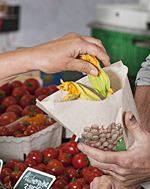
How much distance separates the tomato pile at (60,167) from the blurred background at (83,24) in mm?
1452

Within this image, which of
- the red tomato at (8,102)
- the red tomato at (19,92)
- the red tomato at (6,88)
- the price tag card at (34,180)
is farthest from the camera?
the red tomato at (6,88)

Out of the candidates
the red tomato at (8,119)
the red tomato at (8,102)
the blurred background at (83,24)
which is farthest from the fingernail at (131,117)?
the blurred background at (83,24)

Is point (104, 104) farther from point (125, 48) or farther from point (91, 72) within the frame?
point (125, 48)

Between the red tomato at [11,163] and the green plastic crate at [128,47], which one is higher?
the green plastic crate at [128,47]

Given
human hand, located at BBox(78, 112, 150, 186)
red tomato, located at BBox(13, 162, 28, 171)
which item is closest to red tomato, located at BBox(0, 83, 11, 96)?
red tomato, located at BBox(13, 162, 28, 171)

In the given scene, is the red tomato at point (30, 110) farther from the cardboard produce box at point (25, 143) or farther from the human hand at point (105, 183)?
the human hand at point (105, 183)

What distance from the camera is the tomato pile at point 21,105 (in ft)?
5.24

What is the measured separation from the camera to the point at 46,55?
0.96 m

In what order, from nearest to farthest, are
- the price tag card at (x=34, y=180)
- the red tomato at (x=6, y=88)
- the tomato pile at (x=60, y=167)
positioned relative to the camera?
the price tag card at (x=34, y=180) < the tomato pile at (x=60, y=167) < the red tomato at (x=6, y=88)

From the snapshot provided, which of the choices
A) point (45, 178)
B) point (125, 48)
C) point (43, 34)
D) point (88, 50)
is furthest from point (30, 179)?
point (43, 34)

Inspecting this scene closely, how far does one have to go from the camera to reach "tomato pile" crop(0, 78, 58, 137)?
5.24 feet

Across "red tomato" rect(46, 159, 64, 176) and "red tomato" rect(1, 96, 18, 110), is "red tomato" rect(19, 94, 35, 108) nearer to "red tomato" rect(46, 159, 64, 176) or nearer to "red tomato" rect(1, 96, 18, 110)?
"red tomato" rect(1, 96, 18, 110)

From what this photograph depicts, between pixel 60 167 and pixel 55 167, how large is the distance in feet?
0.10

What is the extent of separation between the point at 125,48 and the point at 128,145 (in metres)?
3.03
